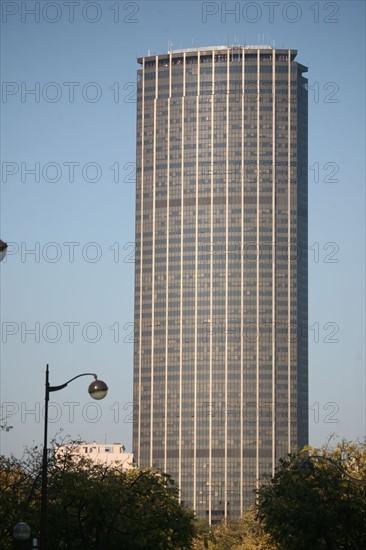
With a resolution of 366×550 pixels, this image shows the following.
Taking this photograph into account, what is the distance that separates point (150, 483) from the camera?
66625 mm

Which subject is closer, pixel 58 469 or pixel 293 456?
pixel 58 469

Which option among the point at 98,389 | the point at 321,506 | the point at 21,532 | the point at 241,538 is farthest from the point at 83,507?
the point at 241,538

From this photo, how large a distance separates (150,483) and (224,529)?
117250 millimetres

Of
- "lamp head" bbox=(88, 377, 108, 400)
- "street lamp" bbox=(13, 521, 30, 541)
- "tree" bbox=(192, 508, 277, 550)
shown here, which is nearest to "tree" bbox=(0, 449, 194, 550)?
"tree" bbox=(192, 508, 277, 550)

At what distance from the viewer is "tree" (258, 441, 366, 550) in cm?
6450

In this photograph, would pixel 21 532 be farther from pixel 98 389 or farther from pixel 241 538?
pixel 241 538

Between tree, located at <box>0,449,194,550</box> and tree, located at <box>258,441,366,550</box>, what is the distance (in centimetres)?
667

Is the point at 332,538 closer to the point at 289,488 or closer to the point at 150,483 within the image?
the point at 289,488

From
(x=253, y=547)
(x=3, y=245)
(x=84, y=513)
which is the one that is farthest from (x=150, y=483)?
(x=253, y=547)

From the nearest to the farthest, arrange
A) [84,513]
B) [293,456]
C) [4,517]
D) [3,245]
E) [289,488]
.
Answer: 1. [3,245]
2. [4,517]
3. [84,513]
4. [289,488]
5. [293,456]

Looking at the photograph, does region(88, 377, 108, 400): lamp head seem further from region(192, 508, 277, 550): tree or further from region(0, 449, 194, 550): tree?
region(192, 508, 277, 550): tree

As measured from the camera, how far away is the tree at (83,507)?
60.3m

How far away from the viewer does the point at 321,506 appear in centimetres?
6450

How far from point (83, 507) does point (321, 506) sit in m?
11.6
